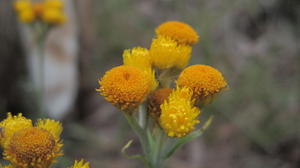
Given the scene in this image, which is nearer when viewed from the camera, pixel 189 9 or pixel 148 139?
pixel 148 139

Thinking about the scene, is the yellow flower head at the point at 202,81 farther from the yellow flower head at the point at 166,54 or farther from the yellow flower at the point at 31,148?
the yellow flower at the point at 31,148

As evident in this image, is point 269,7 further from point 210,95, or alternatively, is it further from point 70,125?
point 210,95

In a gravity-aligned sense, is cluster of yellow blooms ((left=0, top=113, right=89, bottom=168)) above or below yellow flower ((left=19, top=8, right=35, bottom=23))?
below

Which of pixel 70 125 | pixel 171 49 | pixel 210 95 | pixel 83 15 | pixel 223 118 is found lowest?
pixel 70 125

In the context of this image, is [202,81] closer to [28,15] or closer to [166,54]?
[166,54]

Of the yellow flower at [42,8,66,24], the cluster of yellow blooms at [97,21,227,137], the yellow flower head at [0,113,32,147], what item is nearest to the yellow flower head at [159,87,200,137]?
the cluster of yellow blooms at [97,21,227,137]

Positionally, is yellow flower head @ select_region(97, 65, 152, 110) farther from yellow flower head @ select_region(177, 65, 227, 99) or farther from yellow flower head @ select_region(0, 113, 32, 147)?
yellow flower head @ select_region(0, 113, 32, 147)

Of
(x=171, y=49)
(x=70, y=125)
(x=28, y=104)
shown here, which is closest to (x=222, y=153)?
(x=70, y=125)
